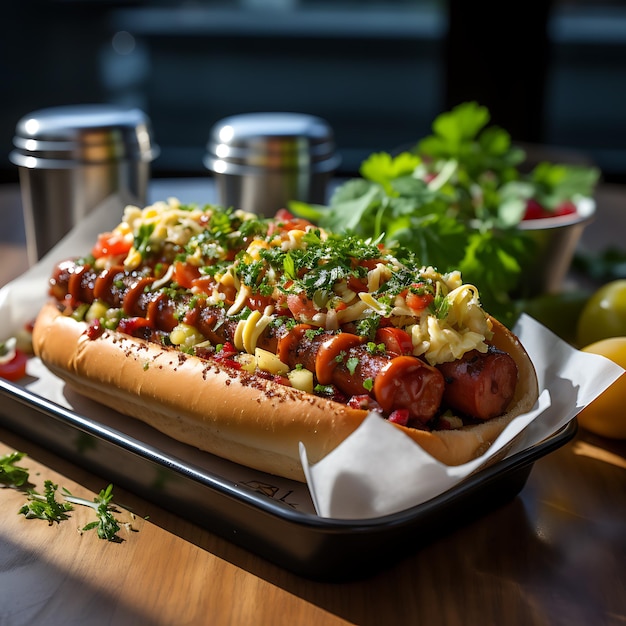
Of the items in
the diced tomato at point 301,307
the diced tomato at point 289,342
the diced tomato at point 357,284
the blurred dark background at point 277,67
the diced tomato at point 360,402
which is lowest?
the blurred dark background at point 277,67

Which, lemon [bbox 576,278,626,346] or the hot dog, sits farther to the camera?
lemon [bbox 576,278,626,346]

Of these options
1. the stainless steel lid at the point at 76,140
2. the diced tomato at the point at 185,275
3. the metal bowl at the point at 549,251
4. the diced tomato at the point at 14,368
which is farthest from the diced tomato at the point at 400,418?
the stainless steel lid at the point at 76,140

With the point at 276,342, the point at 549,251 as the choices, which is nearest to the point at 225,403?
the point at 276,342

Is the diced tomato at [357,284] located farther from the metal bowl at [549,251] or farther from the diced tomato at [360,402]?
the metal bowl at [549,251]

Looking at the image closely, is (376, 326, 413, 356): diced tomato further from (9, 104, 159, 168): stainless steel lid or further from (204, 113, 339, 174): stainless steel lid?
(9, 104, 159, 168): stainless steel lid

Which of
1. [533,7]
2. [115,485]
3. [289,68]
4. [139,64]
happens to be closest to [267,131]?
[115,485]

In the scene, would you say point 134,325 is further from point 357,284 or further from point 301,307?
point 357,284

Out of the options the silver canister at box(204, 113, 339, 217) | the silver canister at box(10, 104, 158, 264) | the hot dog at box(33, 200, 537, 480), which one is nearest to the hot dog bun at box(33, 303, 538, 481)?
the hot dog at box(33, 200, 537, 480)
